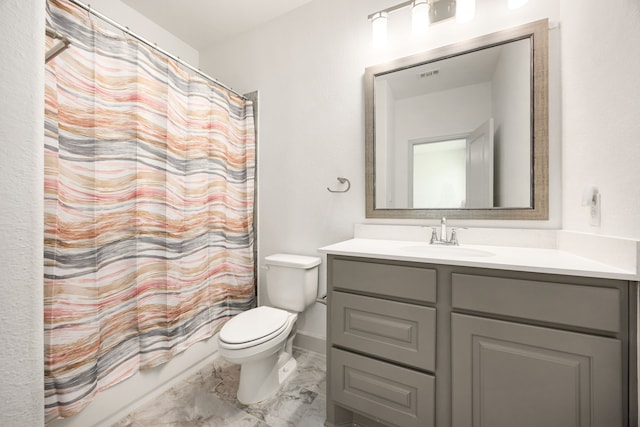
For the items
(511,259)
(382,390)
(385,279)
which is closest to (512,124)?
(511,259)

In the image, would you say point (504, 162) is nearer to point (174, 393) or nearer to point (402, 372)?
point (402, 372)

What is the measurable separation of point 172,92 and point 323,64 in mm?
1009

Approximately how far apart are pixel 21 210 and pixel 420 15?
1.88 m

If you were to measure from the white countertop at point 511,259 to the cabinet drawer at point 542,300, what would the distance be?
2.1 inches

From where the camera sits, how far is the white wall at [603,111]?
2.67 feet

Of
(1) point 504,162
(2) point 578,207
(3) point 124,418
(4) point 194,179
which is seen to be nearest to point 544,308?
(2) point 578,207

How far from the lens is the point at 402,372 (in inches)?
42.9

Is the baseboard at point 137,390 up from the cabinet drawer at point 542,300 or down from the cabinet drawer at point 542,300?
down

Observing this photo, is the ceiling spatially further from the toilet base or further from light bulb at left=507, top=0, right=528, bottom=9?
the toilet base

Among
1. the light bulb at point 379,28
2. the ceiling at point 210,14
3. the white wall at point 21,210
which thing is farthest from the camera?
the ceiling at point 210,14

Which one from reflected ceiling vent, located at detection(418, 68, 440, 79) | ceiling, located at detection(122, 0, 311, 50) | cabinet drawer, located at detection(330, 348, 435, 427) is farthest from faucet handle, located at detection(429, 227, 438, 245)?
ceiling, located at detection(122, 0, 311, 50)

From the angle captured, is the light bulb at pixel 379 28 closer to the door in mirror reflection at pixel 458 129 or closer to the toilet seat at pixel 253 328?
the door in mirror reflection at pixel 458 129

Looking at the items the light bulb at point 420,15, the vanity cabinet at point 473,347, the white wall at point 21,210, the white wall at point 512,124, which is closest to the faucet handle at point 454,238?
the white wall at point 512,124

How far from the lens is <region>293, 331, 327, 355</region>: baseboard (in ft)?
6.13
